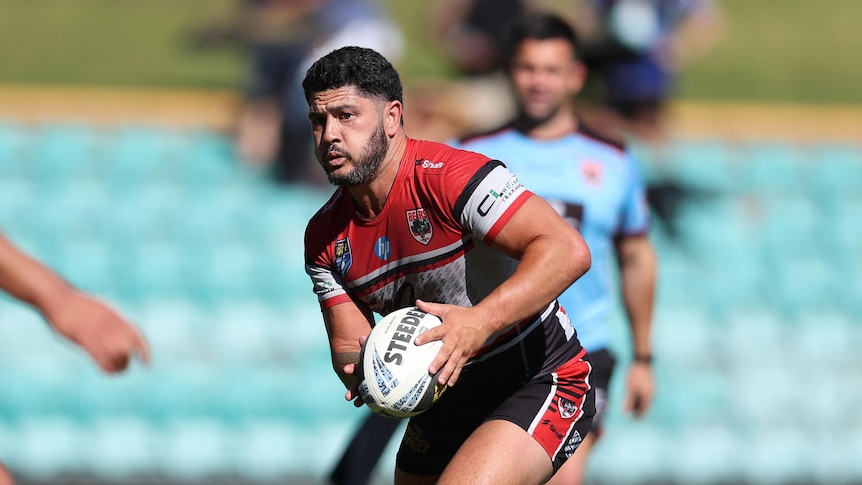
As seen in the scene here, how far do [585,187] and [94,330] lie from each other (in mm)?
2780

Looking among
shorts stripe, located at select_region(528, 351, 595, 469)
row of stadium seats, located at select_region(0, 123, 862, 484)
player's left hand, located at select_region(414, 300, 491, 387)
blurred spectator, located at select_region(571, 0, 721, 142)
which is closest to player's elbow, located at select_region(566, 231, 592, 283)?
player's left hand, located at select_region(414, 300, 491, 387)

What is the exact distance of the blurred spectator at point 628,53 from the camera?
10734 mm

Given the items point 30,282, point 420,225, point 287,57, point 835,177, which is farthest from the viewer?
point 835,177

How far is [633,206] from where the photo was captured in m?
6.04

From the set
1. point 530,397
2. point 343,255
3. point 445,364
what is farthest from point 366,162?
point 530,397

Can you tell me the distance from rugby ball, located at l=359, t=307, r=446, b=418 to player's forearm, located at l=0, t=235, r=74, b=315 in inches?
41.3

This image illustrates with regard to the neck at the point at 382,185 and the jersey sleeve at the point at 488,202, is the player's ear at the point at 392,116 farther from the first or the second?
the jersey sleeve at the point at 488,202

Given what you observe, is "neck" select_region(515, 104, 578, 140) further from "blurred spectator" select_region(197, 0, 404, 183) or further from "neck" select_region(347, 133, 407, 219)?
"blurred spectator" select_region(197, 0, 404, 183)

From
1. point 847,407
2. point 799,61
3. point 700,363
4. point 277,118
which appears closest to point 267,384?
point 277,118

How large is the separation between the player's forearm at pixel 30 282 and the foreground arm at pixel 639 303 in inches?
124

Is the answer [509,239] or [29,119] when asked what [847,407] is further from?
[29,119]

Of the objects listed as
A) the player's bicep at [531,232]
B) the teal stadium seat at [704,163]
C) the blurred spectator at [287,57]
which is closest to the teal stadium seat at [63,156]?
the blurred spectator at [287,57]

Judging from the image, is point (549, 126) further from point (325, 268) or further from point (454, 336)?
point (454, 336)

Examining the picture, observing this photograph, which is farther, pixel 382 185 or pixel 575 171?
pixel 575 171
